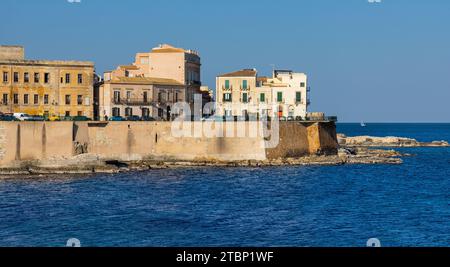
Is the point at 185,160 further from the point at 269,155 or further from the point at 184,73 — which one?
the point at 184,73

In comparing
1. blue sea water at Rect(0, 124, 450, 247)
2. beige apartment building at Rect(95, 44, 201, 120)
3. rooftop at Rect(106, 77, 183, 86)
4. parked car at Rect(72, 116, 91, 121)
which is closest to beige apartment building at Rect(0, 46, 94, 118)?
beige apartment building at Rect(95, 44, 201, 120)

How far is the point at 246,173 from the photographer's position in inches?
1944

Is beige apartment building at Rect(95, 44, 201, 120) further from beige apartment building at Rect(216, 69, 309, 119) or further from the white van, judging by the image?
the white van

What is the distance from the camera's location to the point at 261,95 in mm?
64812

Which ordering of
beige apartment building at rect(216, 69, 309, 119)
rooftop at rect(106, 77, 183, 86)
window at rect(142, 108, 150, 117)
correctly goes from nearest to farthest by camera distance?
rooftop at rect(106, 77, 183, 86)
window at rect(142, 108, 150, 117)
beige apartment building at rect(216, 69, 309, 119)

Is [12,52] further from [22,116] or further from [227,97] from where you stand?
[227,97]

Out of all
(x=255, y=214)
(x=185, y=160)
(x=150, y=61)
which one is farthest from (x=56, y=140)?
(x=255, y=214)

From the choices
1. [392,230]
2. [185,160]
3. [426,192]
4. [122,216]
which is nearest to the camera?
[392,230]

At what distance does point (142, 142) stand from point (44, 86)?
952 cm

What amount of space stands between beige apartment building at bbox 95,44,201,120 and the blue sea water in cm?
1141

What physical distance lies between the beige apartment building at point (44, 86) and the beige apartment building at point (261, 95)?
12861mm

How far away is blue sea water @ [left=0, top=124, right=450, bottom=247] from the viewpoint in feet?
87.3

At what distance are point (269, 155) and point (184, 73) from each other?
13925 mm

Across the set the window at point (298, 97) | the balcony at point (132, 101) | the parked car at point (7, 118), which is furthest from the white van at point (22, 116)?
the window at point (298, 97)
